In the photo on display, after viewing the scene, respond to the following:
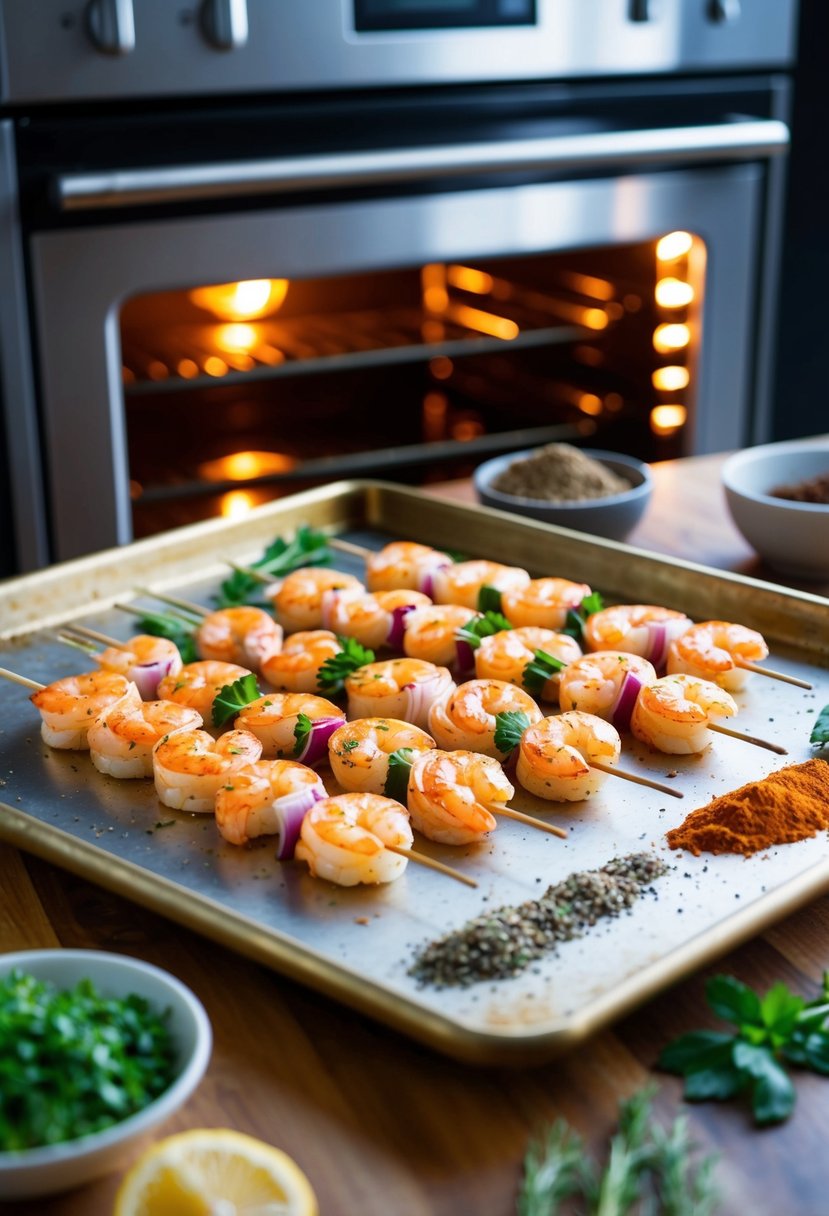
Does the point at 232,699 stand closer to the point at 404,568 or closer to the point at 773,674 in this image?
the point at 404,568

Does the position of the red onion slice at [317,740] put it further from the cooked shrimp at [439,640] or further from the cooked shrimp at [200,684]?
the cooked shrimp at [439,640]

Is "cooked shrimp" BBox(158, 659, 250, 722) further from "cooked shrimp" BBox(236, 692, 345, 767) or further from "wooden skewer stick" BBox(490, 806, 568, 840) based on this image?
"wooden skewer stick" BBox(490, 806, 568, 840)

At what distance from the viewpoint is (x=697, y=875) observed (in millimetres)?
1330

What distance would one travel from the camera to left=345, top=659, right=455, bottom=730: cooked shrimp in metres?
1.69

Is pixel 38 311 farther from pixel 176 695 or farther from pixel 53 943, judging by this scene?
pixel 53 943

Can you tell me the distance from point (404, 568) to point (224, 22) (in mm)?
1235

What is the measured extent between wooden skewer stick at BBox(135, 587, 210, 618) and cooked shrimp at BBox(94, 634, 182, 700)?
20 cm

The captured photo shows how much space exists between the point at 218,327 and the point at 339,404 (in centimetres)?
43

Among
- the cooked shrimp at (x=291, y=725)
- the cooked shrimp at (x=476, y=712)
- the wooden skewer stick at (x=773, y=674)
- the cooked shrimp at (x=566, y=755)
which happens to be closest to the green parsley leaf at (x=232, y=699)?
the cooked shrimp at (x=291, y=725)

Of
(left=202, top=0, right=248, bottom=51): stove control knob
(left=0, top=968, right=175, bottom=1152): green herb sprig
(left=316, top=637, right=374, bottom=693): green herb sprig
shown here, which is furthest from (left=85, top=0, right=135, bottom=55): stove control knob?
(left=0, top=968, right=175, bottom=1152): green herb sprig

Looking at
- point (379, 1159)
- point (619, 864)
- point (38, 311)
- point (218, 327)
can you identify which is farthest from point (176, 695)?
point (218, 327)

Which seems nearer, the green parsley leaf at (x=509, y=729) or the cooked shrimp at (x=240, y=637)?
the green parsley leaf at (x=509, y=729)

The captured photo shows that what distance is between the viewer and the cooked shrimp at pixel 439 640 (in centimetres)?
184

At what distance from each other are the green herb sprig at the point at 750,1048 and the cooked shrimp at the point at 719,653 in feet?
2.03
